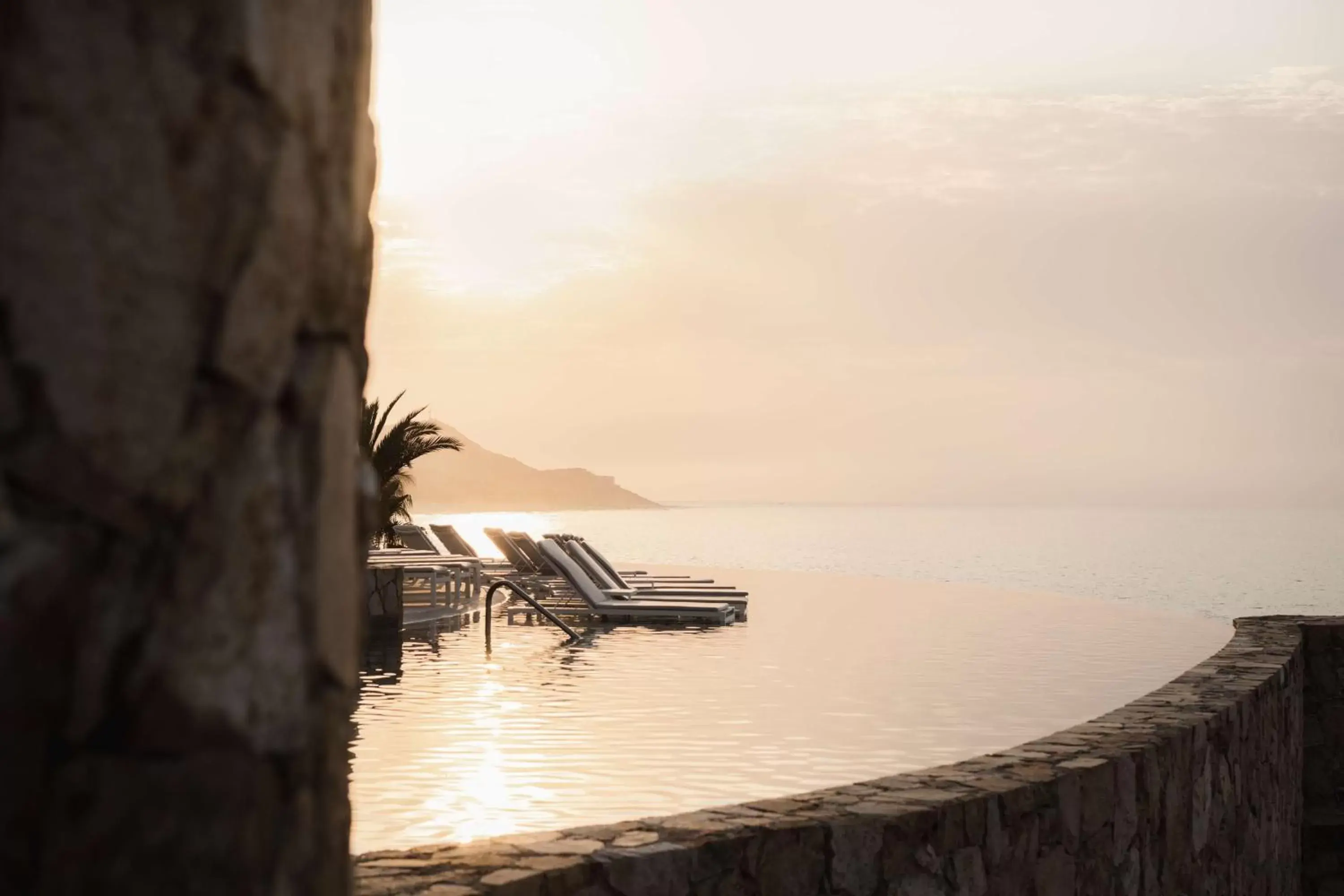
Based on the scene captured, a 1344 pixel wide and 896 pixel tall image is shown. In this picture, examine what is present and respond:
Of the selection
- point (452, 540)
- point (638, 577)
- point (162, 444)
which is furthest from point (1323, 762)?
point (452, 540)

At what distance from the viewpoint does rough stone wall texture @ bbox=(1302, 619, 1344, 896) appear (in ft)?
30.6

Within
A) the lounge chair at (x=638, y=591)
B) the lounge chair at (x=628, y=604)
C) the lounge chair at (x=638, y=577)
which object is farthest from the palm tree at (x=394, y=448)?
the lounge chair at (x=628, y=604)

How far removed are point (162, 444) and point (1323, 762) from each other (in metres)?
9.93

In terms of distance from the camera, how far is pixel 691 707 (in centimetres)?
916

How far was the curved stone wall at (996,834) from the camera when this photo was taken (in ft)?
11.6

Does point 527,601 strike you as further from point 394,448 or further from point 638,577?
point 394,448

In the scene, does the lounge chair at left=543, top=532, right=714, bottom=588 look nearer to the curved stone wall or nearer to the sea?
the sea

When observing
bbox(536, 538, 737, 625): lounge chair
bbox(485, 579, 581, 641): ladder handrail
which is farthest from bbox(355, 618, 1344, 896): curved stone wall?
bbox(536, 538, 737, 625): lounge chair

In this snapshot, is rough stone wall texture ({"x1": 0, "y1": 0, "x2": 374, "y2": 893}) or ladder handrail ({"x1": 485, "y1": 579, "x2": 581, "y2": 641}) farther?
ladder handrail ({"x1": 485, "y1": 579, "x2": 581, "y2": 641})

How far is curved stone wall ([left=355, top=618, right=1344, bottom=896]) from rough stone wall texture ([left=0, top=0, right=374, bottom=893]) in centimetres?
188

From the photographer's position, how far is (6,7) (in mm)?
1287

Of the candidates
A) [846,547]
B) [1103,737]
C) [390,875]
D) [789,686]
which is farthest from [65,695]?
[846,547]

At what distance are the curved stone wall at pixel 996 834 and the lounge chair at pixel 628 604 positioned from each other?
24.6 ft

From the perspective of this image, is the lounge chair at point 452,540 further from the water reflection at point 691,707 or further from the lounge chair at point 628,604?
the water reflection at point 691,707
